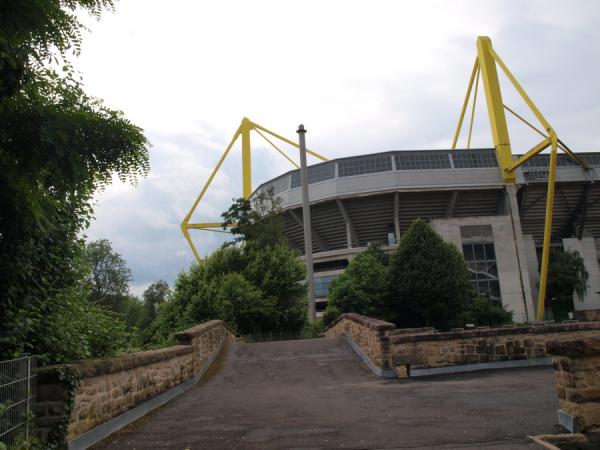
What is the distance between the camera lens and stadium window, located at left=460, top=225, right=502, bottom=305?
44094mm

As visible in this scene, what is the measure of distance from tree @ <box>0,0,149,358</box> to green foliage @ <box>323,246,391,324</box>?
25.1m

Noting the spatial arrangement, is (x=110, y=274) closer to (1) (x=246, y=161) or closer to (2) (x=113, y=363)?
(1) (x=246, y=161)

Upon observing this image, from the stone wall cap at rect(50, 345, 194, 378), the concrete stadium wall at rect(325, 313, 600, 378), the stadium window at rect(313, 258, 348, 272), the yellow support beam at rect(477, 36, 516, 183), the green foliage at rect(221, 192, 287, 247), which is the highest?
the yellow support beam at rect(477, 36, 516, 183)

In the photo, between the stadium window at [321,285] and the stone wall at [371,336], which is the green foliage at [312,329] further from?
the stadium window at [321,285]

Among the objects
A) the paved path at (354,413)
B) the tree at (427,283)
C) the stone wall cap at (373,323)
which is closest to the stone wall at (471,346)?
the stone wall cap at (373,323)

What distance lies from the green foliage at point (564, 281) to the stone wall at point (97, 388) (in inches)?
1789

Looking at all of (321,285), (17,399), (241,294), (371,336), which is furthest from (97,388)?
(321,285)

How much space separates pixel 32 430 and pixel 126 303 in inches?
2007

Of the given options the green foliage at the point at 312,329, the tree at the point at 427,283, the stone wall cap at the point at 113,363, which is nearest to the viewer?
the stone wall cap at the point at 113,363

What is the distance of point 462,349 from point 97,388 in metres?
7.67

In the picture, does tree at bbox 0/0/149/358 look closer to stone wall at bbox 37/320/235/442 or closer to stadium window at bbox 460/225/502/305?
stone wall at bbox 37/320/235/442

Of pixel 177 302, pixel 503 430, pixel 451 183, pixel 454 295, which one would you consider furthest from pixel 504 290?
pixel 503 430

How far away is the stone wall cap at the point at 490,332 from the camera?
10555mm

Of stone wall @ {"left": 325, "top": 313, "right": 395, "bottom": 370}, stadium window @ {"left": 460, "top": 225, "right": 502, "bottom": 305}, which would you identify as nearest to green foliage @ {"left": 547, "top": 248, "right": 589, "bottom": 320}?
stadium window @ {"left": 460, "top": 225, "right": 502, "bottom": 305}
